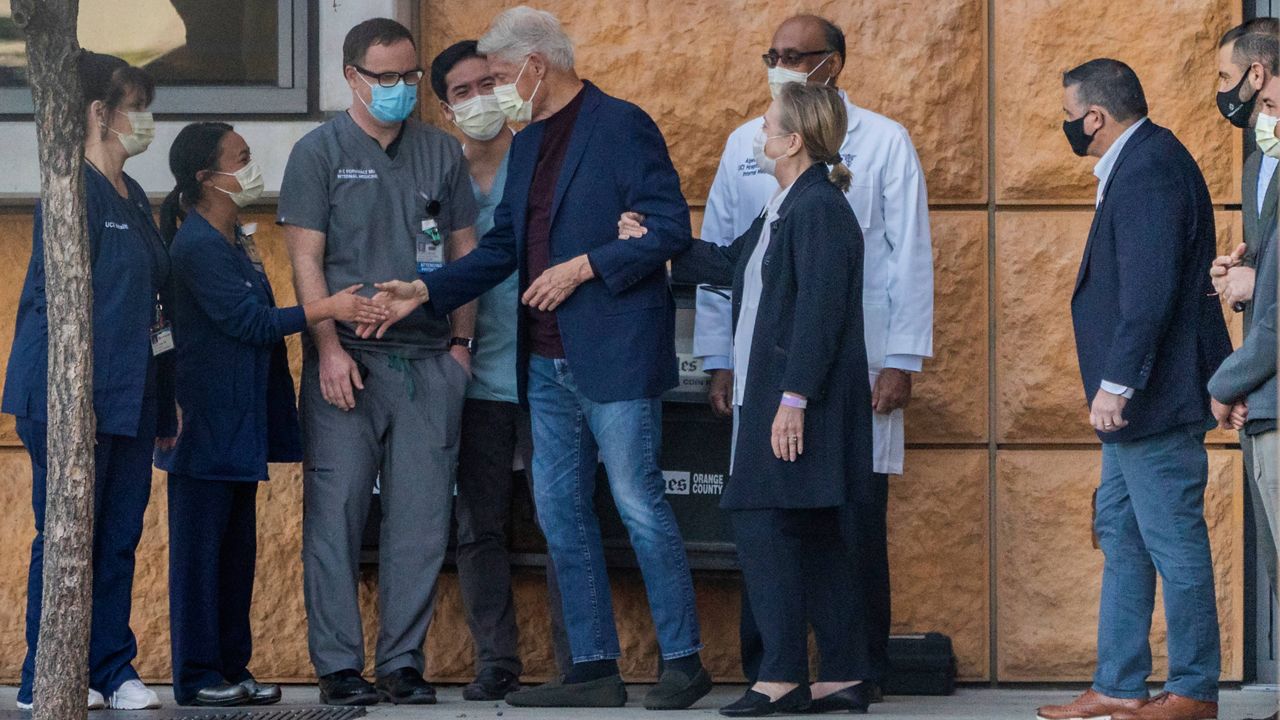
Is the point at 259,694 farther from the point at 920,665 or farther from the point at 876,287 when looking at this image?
the point at 876,287

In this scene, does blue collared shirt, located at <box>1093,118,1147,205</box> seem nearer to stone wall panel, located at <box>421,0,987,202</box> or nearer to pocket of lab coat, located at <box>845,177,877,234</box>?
pocket of lab coat, located at <box>845,177,877,234</box>

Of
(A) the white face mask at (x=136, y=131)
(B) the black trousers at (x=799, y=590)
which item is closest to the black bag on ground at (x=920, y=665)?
(B) the black trousers at (x=799, y=590)

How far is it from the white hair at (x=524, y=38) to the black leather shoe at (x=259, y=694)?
2.06 m

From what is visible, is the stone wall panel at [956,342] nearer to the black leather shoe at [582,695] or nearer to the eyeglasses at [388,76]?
the black leather shoe at [582,695]

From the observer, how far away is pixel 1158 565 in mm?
4785

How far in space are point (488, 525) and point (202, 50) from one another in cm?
206

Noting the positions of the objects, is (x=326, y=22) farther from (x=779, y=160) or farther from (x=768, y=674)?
(x=768, y=674)

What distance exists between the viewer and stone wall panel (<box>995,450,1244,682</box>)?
6.06 meters

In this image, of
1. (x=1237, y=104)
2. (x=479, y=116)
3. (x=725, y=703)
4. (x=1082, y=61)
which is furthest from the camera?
(x=1082, y=61)

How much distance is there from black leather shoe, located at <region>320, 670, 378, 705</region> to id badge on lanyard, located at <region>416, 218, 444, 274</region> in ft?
4.17

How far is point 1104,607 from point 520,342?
184 cm

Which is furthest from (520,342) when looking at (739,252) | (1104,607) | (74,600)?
(1104,607)

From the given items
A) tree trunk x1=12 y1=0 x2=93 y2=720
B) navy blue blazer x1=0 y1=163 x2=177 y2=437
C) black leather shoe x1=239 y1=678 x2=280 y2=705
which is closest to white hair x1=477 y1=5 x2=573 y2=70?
navy blue blazer x1=0 y1=163 x2=177 y2=437

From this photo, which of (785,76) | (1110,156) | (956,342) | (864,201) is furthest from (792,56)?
(956,342)
